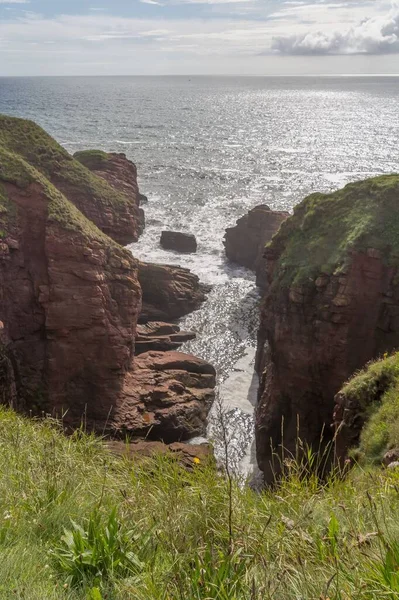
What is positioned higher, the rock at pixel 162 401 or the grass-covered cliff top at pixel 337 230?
the grass-covered cliff top at pixel 337 230

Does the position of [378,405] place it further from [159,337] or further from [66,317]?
[159,337]

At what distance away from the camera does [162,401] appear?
28.5 m

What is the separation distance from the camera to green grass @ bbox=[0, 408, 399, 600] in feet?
14.3

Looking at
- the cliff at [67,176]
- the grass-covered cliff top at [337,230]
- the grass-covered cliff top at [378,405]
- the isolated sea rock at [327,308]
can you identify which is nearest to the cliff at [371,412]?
the grass-covered cliff top at [378,405]

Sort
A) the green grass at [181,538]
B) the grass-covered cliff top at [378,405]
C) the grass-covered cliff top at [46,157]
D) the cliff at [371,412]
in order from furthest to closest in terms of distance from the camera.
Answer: the grass-covered cliff top at [46,157] < the cliff at [371,412] < the grass-covered cliff top at [378,405] < the green grass at [181,538]

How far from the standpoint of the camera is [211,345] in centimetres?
3831

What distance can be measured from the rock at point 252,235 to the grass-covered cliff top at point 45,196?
24633 mm

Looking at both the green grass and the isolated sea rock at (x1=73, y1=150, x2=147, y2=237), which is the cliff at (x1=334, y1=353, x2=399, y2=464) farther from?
the isolated sea rock at (x1=73, y1=150, x2=147, y2=237)

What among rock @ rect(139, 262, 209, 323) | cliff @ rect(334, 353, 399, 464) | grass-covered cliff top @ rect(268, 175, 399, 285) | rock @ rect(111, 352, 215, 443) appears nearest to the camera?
cliff @ rect(334, 353, 399, 464)

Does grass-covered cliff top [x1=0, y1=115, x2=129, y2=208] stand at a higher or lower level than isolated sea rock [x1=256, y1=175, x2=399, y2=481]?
higher

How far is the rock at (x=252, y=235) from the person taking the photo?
165ft

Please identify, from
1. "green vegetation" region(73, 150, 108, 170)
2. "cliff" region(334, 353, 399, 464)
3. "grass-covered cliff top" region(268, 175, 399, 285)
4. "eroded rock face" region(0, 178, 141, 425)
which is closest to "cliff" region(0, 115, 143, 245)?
"eroded rock face" region(0, 178, 141, 425)

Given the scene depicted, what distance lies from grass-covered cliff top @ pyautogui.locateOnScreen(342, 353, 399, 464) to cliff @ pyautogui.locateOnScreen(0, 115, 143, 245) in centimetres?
2615

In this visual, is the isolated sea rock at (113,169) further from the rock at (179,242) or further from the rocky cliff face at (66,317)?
the rocky cliff face at (66,317)
